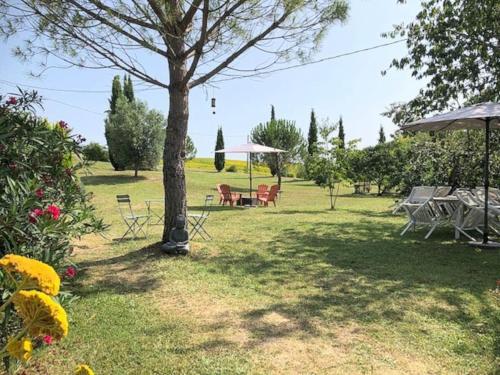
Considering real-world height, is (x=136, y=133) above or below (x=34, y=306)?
above

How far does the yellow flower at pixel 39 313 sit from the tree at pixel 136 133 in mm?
23414

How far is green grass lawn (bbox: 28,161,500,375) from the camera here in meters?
3.07

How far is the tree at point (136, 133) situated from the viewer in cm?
2389

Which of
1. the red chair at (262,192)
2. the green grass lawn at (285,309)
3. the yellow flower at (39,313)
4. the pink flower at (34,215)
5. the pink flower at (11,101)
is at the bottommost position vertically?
the green grass lawn at (285,309)

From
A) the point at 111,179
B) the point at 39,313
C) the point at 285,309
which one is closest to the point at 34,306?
the point at 39,313

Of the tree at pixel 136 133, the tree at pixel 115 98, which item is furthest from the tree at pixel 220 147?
the tree at pixel 136 133

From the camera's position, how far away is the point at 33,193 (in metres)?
2.82

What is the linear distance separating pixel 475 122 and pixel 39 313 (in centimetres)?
791

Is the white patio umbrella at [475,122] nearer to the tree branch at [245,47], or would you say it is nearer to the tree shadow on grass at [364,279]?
the tree shadow on grass at [364,279]

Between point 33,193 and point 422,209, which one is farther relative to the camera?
point 422,209

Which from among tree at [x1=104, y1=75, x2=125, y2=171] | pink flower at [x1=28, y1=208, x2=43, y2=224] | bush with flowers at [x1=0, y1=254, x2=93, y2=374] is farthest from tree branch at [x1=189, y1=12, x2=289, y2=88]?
tree at [x1=104, y1=75, x2=125, y2=171]

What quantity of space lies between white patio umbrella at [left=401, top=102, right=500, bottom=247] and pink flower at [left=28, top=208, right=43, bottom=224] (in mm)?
5625

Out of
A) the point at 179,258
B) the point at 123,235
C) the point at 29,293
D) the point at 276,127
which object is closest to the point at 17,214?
the point at 29,293

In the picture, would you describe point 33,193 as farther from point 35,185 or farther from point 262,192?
point 262,192
